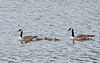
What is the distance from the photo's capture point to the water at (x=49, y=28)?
3231 cm

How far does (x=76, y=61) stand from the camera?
30.3 meters

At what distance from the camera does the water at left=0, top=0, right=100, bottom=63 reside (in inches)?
1272

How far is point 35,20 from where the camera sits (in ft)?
173

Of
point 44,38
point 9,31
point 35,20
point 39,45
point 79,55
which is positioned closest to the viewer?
point 79,55

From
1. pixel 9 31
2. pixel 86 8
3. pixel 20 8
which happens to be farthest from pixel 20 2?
pixel 9 31

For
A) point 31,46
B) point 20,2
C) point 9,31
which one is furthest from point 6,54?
point 20,2

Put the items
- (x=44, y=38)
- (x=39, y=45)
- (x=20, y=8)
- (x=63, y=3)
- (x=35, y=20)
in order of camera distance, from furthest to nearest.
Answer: (x=63, y=3)
(x=20, y=8)
(x=35, y=20)
(x=44, y=38)
(x=39, y=45)

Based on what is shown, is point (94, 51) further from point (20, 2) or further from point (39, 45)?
point (20, 2)

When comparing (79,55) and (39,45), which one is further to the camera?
(39,45)

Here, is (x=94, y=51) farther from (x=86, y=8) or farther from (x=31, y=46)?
(x=86, y=8)

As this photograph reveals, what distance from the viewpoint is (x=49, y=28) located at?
153 feet

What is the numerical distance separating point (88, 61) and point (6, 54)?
27.7 feet

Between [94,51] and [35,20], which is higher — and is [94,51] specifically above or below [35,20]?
below

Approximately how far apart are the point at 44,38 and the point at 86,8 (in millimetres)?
24957
